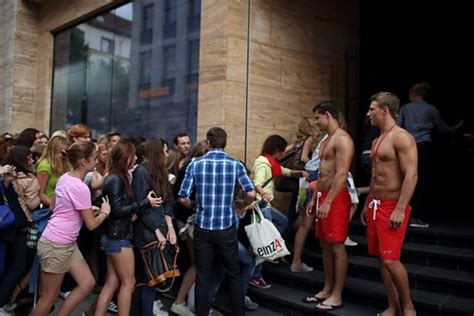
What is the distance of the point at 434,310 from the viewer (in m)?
4.34

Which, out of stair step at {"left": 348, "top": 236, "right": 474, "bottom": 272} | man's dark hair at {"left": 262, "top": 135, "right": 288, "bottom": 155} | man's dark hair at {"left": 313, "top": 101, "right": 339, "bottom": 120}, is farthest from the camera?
man's dark hair at {"left": 262, "top": 135, "right": 288, "bottom": 155}

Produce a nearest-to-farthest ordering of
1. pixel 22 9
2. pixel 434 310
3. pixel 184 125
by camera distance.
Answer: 1. pixel 434 310
2. pixel 184 125
3. pixel 22 9

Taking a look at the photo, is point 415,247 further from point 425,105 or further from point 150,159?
point 150,159

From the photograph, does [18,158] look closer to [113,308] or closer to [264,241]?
[113,308]

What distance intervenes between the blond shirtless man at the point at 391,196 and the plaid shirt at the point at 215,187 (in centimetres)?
117

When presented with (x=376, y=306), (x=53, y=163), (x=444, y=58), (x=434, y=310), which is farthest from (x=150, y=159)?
(x=444, y=58)

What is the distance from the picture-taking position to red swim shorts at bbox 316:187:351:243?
4.59 meters

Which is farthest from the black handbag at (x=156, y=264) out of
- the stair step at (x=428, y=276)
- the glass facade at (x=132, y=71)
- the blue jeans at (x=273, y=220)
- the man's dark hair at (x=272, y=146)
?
the glass facade at (x=132, y=71)

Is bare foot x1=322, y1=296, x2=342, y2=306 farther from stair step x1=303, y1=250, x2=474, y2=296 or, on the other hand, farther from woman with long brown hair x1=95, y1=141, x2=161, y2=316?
woman with long brown hair x1=95, y1=141, x2=161, y2=316

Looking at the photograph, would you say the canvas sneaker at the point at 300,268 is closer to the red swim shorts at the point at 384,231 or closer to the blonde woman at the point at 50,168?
the red swim shorts at the point at 384,231

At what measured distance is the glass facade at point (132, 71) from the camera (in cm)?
845

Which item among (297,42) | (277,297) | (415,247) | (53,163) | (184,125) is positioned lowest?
(277,297)

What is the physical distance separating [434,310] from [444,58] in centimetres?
747

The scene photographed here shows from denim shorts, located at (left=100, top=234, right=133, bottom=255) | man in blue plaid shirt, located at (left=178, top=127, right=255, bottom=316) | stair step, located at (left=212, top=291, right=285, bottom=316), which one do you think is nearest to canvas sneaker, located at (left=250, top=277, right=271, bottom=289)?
stair step, located at (left=212, top=291, right=285, bottom=316)
